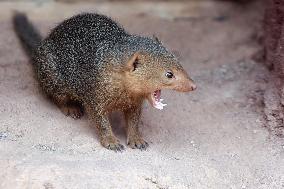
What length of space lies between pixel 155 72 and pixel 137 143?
0.66 metres

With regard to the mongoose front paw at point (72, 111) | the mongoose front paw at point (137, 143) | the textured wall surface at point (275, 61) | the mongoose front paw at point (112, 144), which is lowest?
the mongoose front paw at point (72, 111)

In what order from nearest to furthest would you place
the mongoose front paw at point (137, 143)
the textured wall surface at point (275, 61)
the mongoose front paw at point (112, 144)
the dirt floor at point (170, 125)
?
the dirt floor at point (170, 125), the mongoose front paw at point (112, 144), the mongoose front paw at point (137, 143), the textured wall surface at point (275, 61)

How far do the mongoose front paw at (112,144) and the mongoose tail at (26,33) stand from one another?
136 cm

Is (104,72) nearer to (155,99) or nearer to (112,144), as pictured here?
(155,99)

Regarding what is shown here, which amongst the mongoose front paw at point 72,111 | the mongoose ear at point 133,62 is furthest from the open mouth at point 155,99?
the mongoose front paw at point 72,111

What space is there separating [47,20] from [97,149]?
A: 251 cm

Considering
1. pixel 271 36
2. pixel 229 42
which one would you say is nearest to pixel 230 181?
pixel 271 36

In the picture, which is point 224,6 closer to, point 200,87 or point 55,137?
point 200,87

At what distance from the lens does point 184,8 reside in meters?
7.42

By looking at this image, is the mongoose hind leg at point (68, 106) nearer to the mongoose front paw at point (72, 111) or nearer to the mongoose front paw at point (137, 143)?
the mongoose front paw at point (72, 111)

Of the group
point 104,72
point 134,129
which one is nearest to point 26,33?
point 104,72

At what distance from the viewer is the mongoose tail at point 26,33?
5923mm

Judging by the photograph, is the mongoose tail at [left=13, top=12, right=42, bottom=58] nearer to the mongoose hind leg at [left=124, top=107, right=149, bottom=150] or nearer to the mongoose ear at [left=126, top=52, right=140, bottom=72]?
the mongoose hind leg at [left=124, top=107, right=149, bottom=150]

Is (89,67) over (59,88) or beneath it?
over
